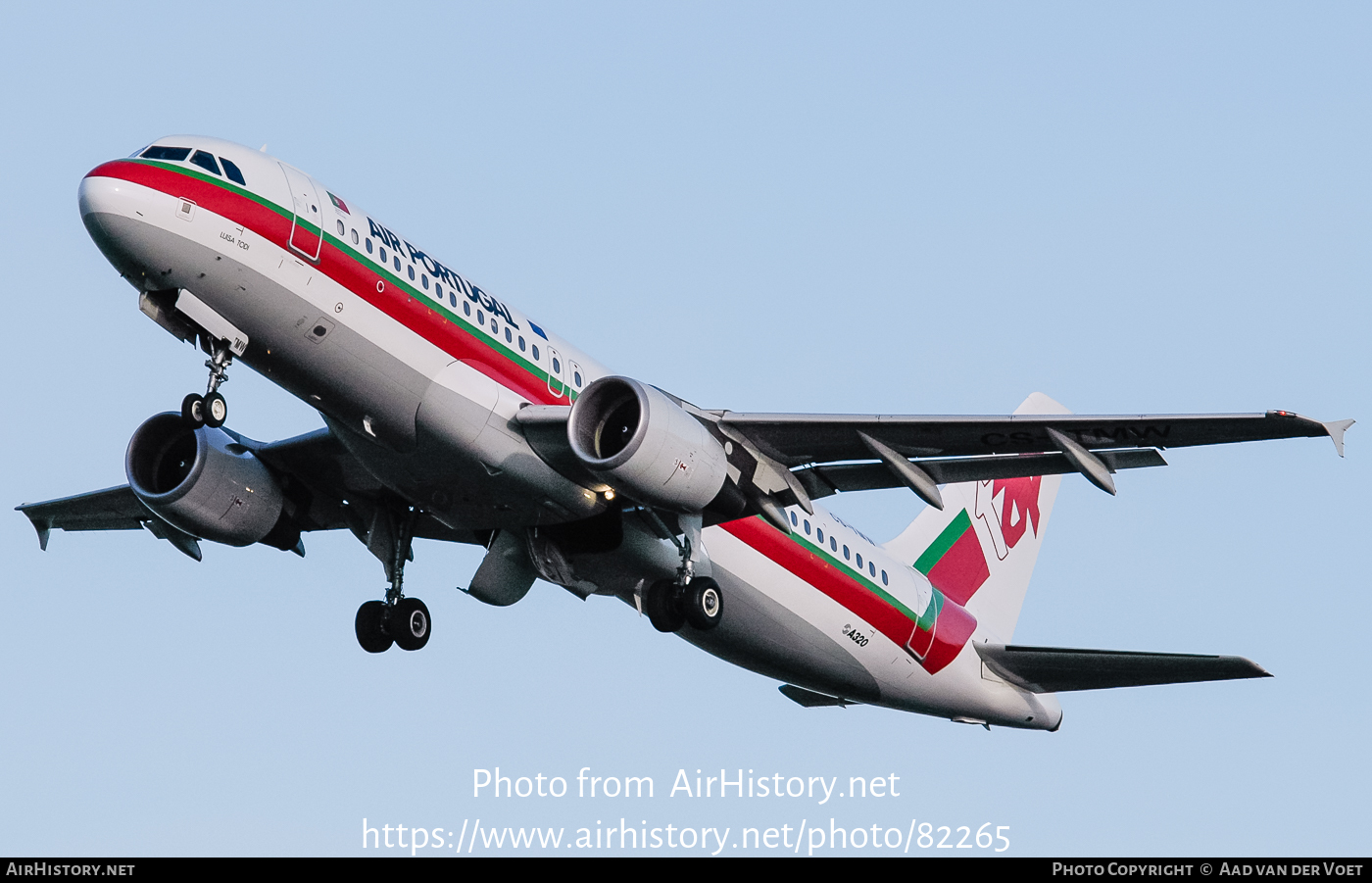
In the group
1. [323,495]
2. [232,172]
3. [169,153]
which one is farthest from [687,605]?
[169,153]

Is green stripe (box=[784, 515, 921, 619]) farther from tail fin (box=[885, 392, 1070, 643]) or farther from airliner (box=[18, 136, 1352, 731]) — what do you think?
tail fin (box=[885, 392, 1070, 643])

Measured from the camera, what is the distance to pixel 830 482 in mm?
27812

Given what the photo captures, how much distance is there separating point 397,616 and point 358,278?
7.27m

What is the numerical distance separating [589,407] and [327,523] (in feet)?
24.9

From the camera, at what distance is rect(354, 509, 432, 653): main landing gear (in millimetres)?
29203

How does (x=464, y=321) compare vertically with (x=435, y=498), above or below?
above

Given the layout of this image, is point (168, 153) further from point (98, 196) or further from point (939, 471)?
point (939, 471)

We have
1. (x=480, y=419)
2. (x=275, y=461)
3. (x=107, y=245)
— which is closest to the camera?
(x=107, y=245)

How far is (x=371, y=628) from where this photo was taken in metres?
29.2

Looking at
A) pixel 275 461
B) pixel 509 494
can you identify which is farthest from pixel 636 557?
pixel 275 461

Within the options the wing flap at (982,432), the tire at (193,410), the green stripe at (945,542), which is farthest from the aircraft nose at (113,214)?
the green stripe at (945,542)

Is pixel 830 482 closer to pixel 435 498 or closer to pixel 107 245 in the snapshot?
pixel 435 498

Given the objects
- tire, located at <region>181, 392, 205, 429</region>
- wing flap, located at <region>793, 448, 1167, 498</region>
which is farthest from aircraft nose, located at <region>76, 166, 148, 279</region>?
wing flap, located at <region>793, 448, 1167, 498</region>

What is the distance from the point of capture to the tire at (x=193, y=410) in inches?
915
